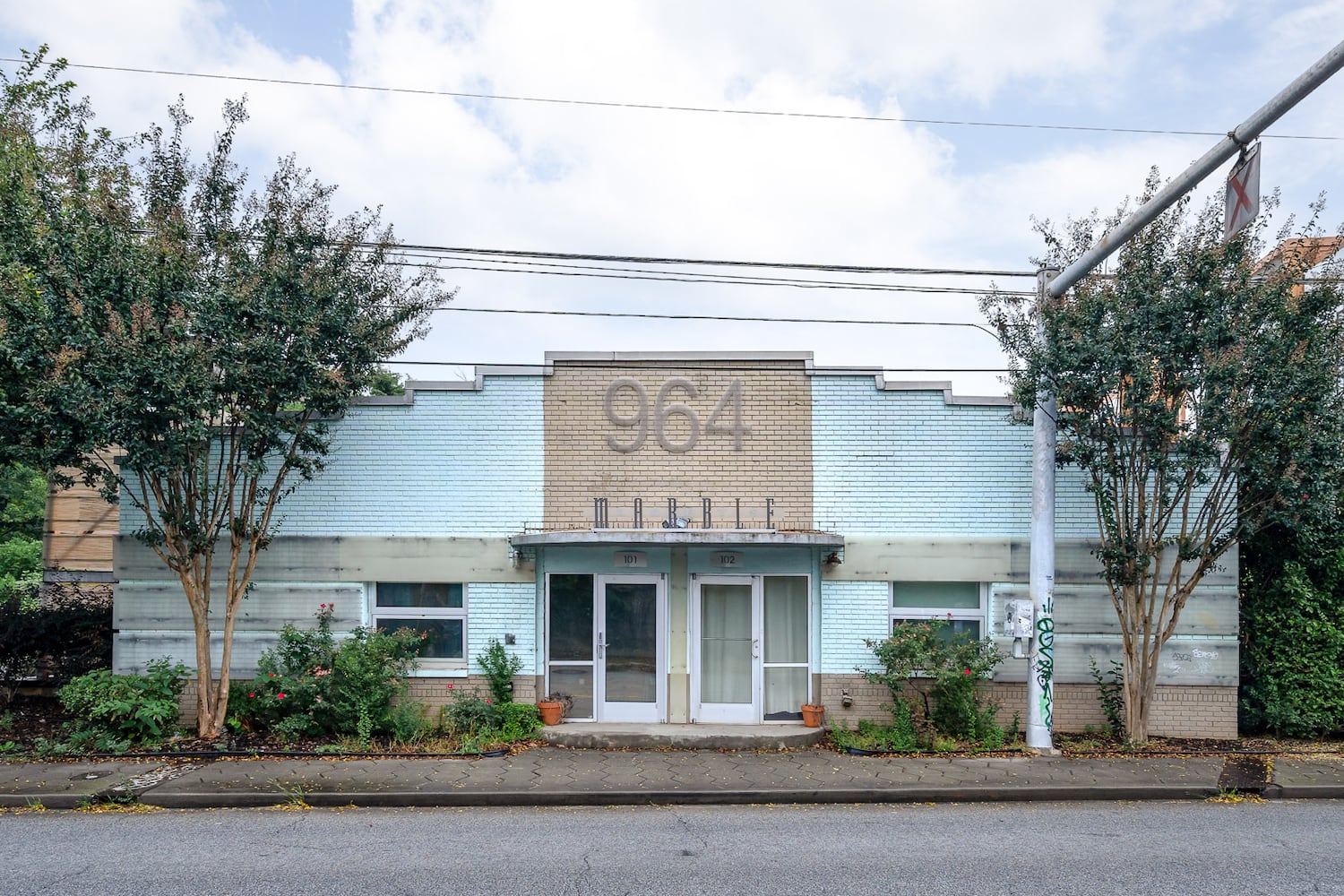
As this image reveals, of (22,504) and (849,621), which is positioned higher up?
(22,504)

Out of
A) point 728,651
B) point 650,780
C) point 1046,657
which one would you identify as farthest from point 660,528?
point 1046,657

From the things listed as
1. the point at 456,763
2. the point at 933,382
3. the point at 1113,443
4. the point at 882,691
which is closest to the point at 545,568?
the point at 456,763

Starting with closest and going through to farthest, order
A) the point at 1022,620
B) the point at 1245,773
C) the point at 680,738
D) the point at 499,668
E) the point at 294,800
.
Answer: the point at 294,800 < the point at 1245,773 < the point at 1022,620 < the point at 680,738 < the point at 499,668

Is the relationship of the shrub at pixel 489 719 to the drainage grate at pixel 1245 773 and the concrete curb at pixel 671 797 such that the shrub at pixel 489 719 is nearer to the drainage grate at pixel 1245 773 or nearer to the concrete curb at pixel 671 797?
the concrete curb at pixel 671 797

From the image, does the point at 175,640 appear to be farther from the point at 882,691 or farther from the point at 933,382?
the point at 933,382

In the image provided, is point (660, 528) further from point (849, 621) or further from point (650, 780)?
point (650, 780)

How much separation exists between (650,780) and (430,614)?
14.3 ft

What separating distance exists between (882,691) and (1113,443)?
4.40m

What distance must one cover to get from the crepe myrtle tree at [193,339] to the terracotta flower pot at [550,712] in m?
4.08

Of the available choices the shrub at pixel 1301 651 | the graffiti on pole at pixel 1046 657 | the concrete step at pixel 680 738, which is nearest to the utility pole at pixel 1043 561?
the graffiti on pole at pixel 1046 657

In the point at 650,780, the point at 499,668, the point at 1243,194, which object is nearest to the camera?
the point at 1243,194

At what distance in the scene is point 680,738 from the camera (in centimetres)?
1193

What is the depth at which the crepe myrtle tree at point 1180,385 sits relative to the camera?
1090cm

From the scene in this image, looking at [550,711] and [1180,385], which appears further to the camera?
[550,711]
